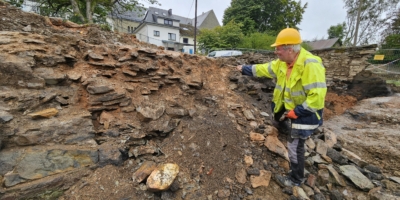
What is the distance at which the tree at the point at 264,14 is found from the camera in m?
22.1

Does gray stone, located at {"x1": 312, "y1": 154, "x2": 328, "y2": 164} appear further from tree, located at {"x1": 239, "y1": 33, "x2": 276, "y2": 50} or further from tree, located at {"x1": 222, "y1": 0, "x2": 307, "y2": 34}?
tree, located at {"x1": 222, "y1": 0, "x2": 307, "y2": 34}

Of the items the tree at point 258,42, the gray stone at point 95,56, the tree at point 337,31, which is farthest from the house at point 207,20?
the gray stone at point 95,56

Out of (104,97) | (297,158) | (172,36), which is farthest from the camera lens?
(172,36)

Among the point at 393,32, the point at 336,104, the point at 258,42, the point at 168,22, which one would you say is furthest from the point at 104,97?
the point at 168,22

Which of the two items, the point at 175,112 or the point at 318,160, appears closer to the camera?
the point at 318,160

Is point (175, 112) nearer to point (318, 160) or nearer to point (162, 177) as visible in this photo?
point (162, 177)

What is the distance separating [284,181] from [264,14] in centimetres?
2530

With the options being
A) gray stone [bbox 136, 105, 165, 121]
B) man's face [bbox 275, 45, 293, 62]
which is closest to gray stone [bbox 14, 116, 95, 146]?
gray stone [bbox 136, 105, 165, 121]

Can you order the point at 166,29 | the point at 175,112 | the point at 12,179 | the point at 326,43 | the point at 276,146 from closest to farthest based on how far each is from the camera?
1. the point at 12,179
2. the point at 276,146
3. the point at 175,112
4. the point at 326,43
5. the point at 166,29

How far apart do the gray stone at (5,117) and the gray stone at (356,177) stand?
4.81m

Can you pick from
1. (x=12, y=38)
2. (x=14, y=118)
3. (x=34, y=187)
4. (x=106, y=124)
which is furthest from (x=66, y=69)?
(x=34, y=187)

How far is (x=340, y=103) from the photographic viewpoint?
6.51 meters

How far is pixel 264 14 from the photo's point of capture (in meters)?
23.1

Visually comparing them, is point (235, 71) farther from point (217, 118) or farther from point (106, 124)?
point (106, 124)
